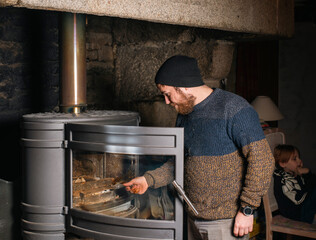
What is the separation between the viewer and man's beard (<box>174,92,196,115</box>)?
1.84 meters

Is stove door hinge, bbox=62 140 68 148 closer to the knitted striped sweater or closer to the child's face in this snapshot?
the knitted striped sweater

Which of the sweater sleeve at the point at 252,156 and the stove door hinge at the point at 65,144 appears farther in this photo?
the stove door hinge at the point at 65,144

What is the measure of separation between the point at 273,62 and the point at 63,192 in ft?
11.4

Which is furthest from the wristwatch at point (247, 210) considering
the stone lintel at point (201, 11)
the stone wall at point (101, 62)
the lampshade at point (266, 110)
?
the lampshade at point (266, 110)

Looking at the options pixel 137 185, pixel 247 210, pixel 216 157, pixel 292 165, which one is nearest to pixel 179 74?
pixel 216 157

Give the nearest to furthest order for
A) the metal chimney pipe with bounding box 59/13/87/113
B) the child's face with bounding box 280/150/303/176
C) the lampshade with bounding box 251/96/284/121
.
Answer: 1. the metal chimney pipe with bounding box 59/13/87/113
2. the child's face with bounding box 280/150/303/176
3. the lampshade with bounding box 251/96/284/121

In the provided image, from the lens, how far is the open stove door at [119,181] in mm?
1705

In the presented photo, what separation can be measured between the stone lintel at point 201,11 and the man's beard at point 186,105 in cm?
39

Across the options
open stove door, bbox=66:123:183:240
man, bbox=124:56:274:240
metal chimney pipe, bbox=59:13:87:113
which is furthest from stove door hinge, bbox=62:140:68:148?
man, bbox=124:56:274:240

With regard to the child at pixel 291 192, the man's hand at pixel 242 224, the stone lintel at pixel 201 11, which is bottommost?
the child at pixel 291 192

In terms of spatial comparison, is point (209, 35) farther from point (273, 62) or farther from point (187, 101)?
point (273, 62)

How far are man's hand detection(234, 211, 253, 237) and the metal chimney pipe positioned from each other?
0.85 metres

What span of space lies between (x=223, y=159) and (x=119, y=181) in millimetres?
432

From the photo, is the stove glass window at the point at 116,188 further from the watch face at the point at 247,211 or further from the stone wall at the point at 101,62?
the stone wall at the point at 101,62
